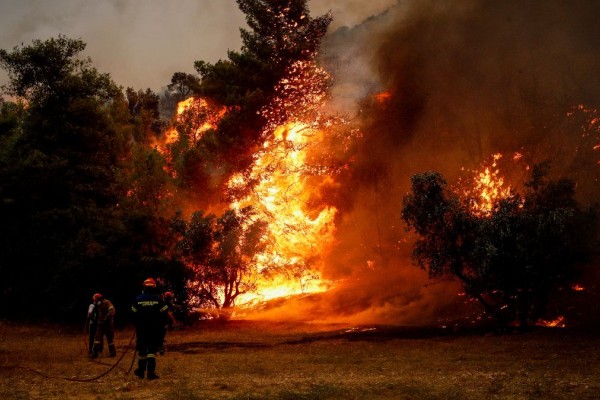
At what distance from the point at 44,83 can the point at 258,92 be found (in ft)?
49.8

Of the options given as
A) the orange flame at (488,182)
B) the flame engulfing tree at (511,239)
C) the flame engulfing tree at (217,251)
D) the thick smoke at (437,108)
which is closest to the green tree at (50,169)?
the flame engulfing tree at (217,251)

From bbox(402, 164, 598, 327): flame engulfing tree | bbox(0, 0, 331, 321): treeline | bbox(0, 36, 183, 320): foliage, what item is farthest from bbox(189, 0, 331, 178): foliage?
bbox(402, 164, 598, 327): flame engulfing tree

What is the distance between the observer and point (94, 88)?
37.9 metres

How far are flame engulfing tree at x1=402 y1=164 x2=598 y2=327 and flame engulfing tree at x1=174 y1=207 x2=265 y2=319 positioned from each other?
12086 mm

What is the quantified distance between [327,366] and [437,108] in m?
29.6

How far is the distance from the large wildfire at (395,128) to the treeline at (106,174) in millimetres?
2299

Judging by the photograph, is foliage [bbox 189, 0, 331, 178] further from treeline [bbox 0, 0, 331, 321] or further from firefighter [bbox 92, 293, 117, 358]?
firefighter [bbox 92, 293, 117, 358]

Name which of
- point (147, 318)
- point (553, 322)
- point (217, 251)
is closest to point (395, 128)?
point (217, 251)

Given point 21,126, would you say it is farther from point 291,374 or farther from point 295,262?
point 291,374

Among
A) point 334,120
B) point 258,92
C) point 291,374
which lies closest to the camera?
point 291,374

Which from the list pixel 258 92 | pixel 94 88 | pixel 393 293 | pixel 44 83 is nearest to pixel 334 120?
pixel 258 92

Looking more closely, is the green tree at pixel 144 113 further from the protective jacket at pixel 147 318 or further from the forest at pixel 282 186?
the protective jacket at pixel 147 318

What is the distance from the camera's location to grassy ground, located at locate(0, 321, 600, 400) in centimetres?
1178

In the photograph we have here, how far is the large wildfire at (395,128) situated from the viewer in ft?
115
